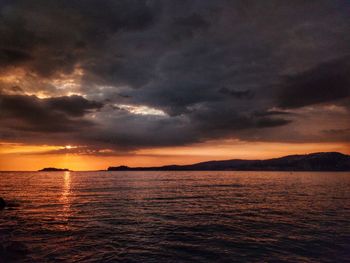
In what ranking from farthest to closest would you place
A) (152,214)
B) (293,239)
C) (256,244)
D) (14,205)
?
(14,205) < (152,214) < (293,239) < (256,244)

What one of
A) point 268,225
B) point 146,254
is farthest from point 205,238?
point 268,225

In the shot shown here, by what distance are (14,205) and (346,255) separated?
54068mm

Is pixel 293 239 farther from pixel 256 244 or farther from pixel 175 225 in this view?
pixel 175 225

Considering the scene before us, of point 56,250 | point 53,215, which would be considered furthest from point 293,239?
point 53,215

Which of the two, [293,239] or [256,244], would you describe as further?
[293,239]

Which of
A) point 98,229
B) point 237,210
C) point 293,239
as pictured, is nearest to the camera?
point 293,239

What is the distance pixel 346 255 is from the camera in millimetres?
21906

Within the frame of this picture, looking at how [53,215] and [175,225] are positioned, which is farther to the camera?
[53,215]

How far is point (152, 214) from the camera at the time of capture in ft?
135

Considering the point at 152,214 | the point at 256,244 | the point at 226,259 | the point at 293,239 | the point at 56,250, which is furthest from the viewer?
the point at 152,214

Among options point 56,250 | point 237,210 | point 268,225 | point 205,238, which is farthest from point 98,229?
point 237,210

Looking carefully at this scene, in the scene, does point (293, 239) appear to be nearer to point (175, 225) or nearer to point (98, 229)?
point (175, 225)

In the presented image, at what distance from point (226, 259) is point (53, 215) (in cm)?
3062

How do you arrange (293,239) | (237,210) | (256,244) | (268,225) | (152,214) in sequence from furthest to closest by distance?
(237,210)
(152,214)
(268,225)
(293,239)
(256,244)
